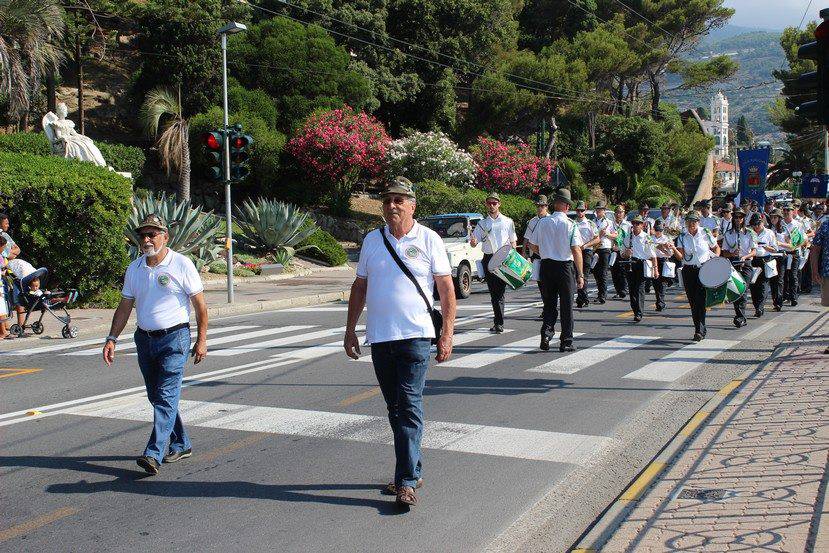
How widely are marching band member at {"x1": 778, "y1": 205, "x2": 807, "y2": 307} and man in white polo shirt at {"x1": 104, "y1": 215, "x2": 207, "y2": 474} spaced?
13326 mm

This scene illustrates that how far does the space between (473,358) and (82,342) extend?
6.50m

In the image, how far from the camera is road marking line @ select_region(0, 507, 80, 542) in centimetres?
505

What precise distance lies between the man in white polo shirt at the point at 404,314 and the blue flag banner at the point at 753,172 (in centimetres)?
2421

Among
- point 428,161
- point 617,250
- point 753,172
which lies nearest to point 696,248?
point 617,250

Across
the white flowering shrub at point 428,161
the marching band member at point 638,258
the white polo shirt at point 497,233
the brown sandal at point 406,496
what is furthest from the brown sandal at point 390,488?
Answer: the white flowering shrub at point 428,161

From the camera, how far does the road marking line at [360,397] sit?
27.8ft

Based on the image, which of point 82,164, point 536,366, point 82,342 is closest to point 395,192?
point 536,366

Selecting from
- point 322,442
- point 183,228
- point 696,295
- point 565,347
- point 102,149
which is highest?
point 102,149

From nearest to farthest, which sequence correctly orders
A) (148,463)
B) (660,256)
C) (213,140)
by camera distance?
(148,463)
(660,256)
(213,140)

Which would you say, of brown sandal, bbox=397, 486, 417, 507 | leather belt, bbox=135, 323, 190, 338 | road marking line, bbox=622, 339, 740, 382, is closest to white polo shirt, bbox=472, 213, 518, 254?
road marking line, bbox=622, 339, 740, 382

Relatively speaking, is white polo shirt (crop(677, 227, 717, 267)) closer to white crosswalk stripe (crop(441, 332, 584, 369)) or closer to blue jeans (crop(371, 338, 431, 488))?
white crosswalk stripe (crop(441, 332, 584, 369))

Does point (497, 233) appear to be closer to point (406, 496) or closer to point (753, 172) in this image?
point (406, 496)

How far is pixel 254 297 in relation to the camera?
19891 mm

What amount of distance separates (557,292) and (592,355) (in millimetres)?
937
